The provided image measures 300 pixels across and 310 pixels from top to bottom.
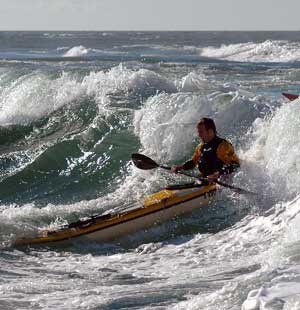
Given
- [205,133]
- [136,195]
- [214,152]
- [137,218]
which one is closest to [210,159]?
[214,152]

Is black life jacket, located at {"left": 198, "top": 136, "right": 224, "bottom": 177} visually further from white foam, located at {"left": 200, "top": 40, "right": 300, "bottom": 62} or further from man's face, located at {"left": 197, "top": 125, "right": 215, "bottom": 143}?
white foam, located at {"left": 200, "top": 40, "right": 300, "bottom": 62}

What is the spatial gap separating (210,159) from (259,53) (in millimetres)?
34288

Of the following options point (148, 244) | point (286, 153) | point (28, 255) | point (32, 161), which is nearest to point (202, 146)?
point (286, 153)

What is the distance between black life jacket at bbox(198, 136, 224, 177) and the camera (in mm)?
7704

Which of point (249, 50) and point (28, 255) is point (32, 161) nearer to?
point (28, 255)

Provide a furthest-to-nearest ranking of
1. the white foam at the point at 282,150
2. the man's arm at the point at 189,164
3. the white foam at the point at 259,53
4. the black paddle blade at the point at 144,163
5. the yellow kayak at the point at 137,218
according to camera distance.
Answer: the white foam at the point at 259,53, the black paddle blade at the point at 144,163, the man's arm at the point at 189,164, the white foam at the point at 282,150, the yellow kayak at the point at 137,218

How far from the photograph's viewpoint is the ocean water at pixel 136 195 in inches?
190

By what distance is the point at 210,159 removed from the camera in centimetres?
777

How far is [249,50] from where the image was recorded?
43.8 m

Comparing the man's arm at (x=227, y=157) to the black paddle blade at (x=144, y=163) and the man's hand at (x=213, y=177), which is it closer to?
A: the man's hand at (x=213, y=177)

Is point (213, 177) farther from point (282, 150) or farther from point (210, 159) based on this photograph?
point (282, 150)

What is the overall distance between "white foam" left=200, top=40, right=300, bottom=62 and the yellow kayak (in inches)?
1182

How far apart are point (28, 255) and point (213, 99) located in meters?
6.11

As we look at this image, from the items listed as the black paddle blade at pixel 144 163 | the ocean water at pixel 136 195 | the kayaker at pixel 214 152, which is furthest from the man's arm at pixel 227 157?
the black paddle blade at pixel 144 163
